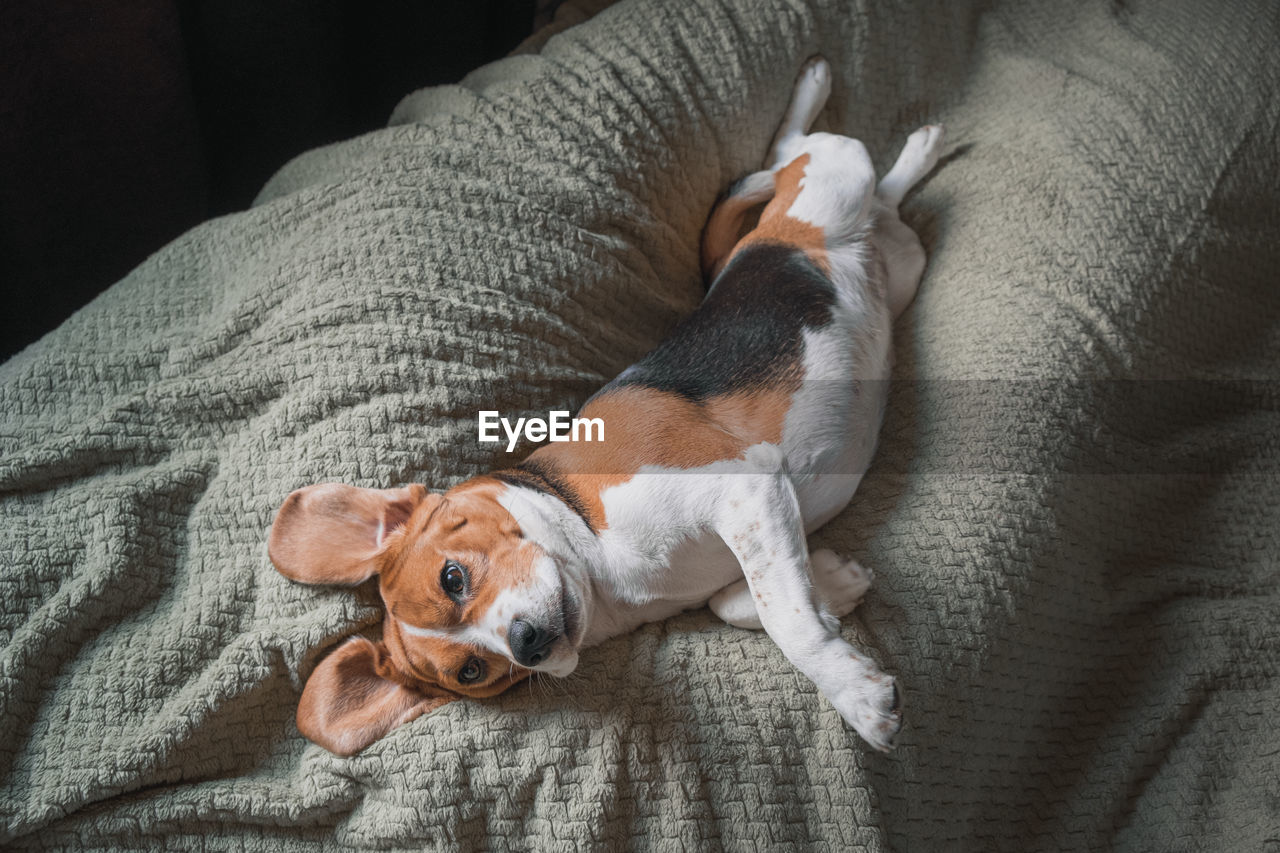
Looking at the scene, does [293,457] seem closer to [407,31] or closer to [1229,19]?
[407,31]

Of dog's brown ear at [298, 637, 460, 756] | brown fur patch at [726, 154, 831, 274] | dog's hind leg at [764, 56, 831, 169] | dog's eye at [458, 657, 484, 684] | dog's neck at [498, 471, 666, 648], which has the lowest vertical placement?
dog's brown ear at [298, 637, 460, 756]

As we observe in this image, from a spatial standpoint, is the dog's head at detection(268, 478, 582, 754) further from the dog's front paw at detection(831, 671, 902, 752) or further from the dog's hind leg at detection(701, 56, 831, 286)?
the dog's hind leg at detection(701, 56, 831, 286)

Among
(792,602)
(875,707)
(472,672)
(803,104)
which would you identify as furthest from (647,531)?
(803,104)

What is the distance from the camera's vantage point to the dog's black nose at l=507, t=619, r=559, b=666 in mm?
1563

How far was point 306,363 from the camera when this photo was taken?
195cm

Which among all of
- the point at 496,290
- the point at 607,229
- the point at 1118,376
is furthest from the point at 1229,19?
the point at 496,290

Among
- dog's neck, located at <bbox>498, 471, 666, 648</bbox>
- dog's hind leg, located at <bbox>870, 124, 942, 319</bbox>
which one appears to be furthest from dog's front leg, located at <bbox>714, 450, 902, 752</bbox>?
dog's hind leg, located at <bbox>870, 124, 942, 319</bbox>

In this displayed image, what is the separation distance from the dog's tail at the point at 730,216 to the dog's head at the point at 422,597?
101 cm

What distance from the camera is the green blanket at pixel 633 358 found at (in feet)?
5.40

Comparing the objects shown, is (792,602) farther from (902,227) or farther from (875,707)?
(902,227)

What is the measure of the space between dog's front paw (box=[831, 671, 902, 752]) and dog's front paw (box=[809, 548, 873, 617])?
158mm

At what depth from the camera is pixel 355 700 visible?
170 centimetres

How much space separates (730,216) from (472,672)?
140cm

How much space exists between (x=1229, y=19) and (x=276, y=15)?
2649 millimetres
